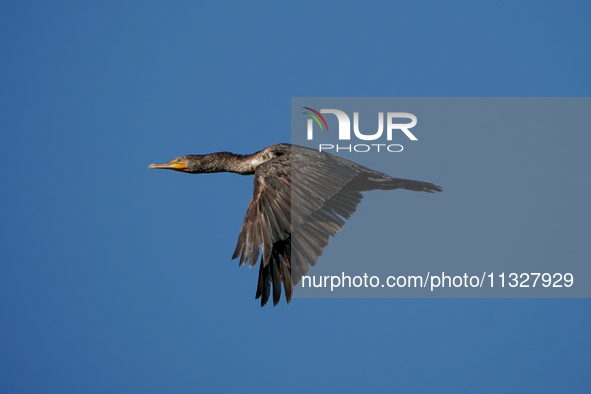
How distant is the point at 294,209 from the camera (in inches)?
315

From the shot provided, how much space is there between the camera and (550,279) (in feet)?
37.2

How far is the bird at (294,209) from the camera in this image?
7.98 metres

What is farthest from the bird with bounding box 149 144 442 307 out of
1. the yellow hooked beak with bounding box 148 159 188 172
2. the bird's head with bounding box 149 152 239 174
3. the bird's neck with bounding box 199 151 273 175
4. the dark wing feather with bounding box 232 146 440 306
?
the yellow hooked beak with bounding box 148 159 188 172

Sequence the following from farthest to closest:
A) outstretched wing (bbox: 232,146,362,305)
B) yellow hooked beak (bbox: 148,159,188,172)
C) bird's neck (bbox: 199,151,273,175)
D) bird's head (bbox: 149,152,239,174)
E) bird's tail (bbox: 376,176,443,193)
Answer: yellow hooked beak (bbox: 148,159,188,172) → bird's head (bbox: 149,152,239,174) → bird's neck (bbox: 199,151,273,175) → bird's tail (bbox: 376,176,443,193) → outstretched wing (bbox: 232,146,362,305)

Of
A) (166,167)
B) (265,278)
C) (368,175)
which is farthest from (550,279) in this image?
(166,167)

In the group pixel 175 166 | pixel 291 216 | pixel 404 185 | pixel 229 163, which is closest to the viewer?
pixel 291 216

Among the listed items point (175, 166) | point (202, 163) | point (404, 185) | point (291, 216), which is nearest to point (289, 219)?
point (291, 216)

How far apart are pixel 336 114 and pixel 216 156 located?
229 centimetres

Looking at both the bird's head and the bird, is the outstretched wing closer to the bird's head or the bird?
the bird

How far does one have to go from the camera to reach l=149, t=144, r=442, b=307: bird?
7.98 m

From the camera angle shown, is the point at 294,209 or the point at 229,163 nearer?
the point at 294,209

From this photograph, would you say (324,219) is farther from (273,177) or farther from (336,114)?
(336,114)

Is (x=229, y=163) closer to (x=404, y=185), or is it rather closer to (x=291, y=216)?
(x=404, y=185)

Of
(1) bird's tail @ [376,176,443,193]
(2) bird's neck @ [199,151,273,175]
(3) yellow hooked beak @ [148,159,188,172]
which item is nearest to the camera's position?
(1) bird's tail @ [376,176,443,193]
